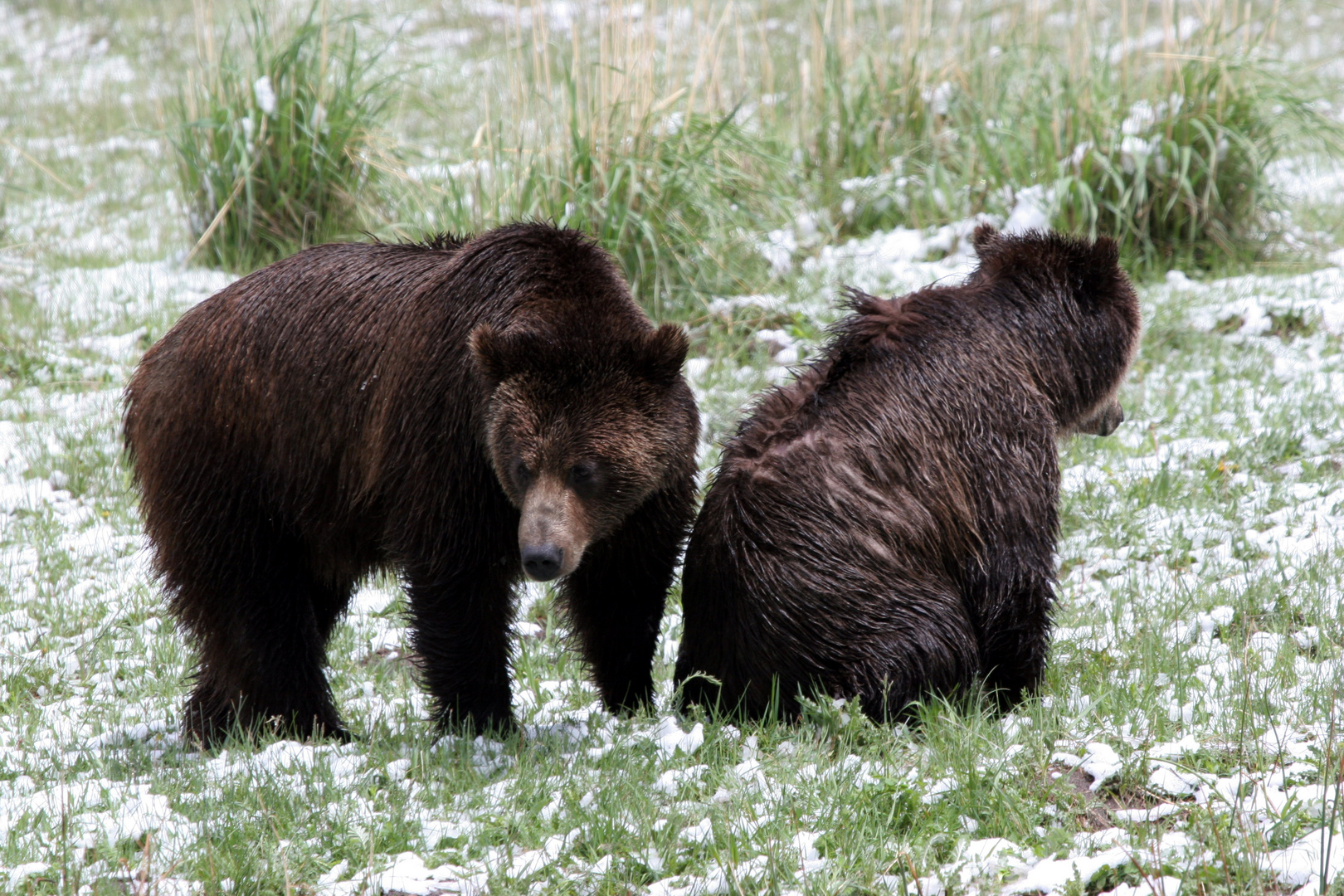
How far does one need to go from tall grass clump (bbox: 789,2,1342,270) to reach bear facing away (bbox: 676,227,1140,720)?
14.9ft

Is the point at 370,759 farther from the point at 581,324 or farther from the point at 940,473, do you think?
the point at 940,473

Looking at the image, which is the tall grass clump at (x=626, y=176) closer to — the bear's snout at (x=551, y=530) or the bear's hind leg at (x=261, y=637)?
the bear's hind leg at (x=261, y=637)

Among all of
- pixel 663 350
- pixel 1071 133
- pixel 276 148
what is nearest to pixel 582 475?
pixel 663 350

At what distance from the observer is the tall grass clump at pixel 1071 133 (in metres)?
9.29

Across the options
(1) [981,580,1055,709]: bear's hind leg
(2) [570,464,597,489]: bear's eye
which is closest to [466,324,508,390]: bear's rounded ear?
(2) [570,464,597,489]: bear's eye

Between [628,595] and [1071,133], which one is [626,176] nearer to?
[1071,133]

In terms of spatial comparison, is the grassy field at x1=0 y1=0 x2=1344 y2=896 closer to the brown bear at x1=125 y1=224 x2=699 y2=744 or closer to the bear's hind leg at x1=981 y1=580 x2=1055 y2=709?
the bear's hind leg at x1=981 y1=580 x2=1055 y2=709

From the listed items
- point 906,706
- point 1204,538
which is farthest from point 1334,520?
point 906,706

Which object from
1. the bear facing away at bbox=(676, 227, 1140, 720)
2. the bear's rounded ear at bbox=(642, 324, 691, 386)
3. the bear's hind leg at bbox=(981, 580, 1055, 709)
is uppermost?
the bear's rounded ear at bbox=(642, 324, 691, 386)

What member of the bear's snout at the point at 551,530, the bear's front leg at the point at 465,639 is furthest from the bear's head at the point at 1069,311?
the bear's front leg at the point at 465,639

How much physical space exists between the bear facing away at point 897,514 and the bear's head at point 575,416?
1.57ft

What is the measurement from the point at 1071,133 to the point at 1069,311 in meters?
5.09

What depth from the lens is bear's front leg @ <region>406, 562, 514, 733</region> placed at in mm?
4438

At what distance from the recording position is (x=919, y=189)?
10164 millimetres
